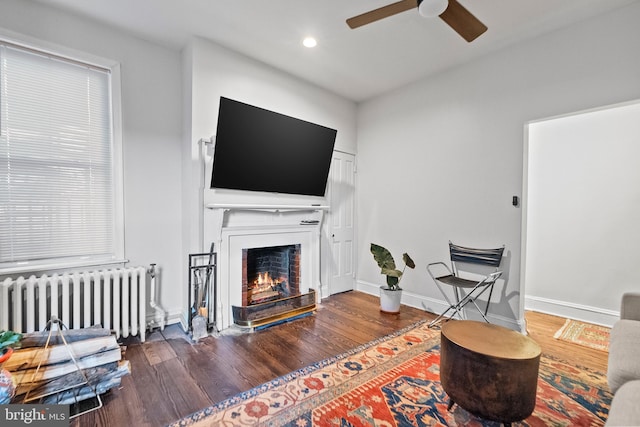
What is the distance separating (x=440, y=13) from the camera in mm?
1918

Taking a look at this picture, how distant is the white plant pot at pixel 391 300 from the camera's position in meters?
3.51

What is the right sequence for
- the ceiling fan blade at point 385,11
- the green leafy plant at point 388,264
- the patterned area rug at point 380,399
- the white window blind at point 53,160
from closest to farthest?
the patterned area rug at point 380,399 < the ceiling fan blade at point 385,11 < the white window blind at point 53,160 < the green leafy plant at point 388,264

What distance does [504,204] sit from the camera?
3.05m

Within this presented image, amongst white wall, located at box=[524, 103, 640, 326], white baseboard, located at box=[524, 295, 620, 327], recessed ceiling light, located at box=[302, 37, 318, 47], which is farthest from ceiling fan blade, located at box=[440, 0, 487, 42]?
white baseboard, located at box=[524, 295, 620, 327]

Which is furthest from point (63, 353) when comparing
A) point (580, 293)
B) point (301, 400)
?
point (580, 293)

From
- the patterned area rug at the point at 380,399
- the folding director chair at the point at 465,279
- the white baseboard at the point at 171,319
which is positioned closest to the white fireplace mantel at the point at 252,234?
the white baseboard at the point at 171,319

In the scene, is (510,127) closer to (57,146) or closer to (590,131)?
(590,131)

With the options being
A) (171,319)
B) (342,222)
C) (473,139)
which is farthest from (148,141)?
(473,139)

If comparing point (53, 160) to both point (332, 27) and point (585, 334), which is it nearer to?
point (332, 27)

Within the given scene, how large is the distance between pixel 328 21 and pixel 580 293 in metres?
4.09

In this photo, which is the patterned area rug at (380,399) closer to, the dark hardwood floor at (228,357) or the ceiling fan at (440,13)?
the dark hardwood floor at (228,357)

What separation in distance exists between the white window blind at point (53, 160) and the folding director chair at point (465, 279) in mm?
3472

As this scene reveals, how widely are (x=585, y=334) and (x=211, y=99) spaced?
456 centimetres

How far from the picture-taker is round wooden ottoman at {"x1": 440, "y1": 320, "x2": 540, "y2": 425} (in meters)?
1.54
